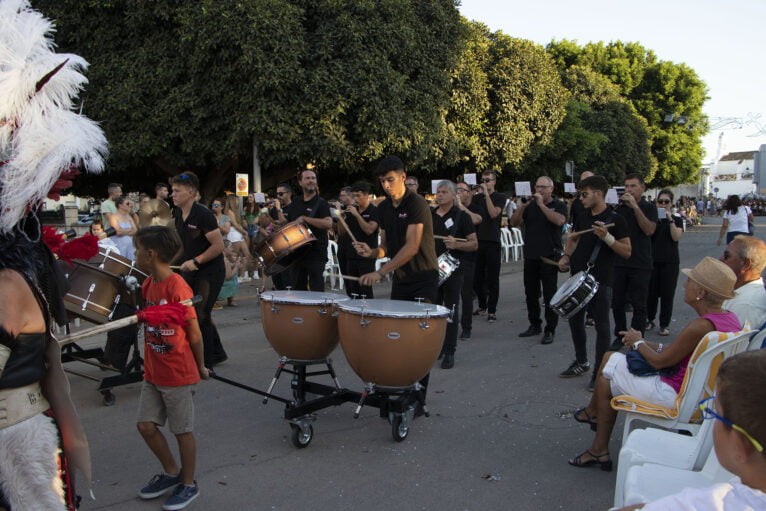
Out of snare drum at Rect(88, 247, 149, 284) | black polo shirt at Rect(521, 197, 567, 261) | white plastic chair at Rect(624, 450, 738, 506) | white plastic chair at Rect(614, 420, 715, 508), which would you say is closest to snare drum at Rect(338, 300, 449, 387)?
white plastic chair at Rect(614, 420, 715, 508)

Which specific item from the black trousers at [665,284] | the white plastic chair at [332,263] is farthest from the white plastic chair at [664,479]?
the white plastic chair at [332,263]

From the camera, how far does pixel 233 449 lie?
4.73 m

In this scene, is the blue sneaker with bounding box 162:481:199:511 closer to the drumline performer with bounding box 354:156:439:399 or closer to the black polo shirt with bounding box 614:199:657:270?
the drumline performer with bounding box 354:156:439:399

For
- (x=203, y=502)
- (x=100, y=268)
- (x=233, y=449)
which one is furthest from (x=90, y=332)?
(x=100, y=268)

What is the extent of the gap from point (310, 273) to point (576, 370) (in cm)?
318

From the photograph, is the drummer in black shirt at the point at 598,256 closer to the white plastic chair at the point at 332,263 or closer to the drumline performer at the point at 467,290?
the drumline performer at the point at 467,290

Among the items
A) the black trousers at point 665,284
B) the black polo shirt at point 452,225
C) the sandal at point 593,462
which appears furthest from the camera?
the black trousers at point 665,284

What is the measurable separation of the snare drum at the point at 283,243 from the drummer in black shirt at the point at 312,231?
0.22m

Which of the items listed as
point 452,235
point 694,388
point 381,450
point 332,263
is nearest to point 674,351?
point 694,388

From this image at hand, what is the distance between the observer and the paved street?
396 centimetres

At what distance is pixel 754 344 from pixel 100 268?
190 inches

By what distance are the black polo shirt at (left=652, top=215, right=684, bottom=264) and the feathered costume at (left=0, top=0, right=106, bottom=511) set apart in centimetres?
767

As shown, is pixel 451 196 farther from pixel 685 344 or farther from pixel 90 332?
pixel 90 332

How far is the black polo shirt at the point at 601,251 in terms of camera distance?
21.3ft
